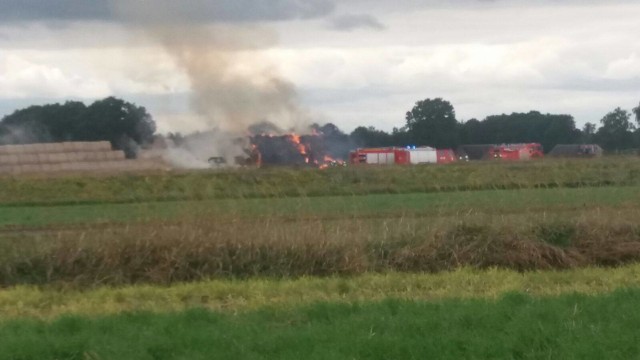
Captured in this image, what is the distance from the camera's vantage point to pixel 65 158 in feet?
244

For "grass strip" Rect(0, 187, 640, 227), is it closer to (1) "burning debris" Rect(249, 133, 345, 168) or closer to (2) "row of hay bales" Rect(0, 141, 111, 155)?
(1) "burning debris" Rect(249, 133, 345, 168)

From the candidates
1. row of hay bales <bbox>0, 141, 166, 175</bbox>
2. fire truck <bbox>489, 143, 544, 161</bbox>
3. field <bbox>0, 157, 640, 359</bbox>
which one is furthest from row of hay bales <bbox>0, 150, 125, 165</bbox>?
field <bbox>0, 157, 640, 359</bbox>

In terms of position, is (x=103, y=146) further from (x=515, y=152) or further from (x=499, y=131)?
(x=499, y=131)

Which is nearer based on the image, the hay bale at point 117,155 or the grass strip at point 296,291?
the grass strip at point 296,291

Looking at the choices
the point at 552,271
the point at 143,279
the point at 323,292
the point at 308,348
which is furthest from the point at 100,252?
the point at 308,348

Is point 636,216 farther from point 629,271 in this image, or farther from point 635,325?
point 635,325

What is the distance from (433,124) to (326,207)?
252 ft

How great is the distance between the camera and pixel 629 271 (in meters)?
17.0

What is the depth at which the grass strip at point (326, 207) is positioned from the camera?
22203mm

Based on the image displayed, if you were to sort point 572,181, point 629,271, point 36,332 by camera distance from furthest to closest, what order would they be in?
point 572,181 → point 629,271 → point 36,332

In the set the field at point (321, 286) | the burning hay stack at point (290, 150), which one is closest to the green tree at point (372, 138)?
the burning hay stack at point (290, 150)

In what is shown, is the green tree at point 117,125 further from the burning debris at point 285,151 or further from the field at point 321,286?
the field at point 321,286

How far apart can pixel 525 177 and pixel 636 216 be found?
2972 cm

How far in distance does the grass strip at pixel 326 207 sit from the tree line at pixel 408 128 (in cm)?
3329
